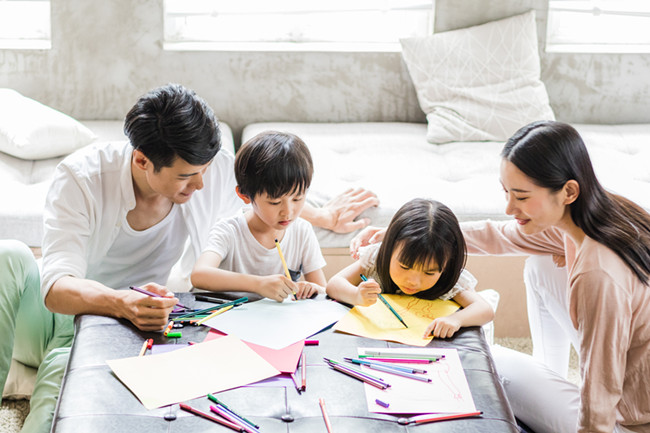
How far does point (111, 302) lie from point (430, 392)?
0.62 metres

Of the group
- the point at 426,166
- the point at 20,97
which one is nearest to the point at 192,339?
the point at 426,166

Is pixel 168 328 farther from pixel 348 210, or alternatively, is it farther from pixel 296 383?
pixel 348 210

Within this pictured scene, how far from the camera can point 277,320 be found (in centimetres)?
139

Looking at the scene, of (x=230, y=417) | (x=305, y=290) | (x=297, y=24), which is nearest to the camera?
(x=230, y=417)

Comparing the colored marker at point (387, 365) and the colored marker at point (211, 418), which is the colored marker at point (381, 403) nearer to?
the colored marker at point (387, 365)

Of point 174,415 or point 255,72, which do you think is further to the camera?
point 255,72

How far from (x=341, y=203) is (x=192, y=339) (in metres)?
1.15

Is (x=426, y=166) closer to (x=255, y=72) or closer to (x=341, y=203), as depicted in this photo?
(x=341, y=203)

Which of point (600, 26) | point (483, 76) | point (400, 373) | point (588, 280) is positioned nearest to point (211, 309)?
point (400, 373)

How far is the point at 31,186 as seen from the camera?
8.11 feet

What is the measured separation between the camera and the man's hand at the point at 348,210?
7.66 feet

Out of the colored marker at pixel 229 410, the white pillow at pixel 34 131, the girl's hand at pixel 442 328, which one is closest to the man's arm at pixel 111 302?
the colored marker at pixel 229 410

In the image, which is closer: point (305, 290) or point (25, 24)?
point (305, 290)

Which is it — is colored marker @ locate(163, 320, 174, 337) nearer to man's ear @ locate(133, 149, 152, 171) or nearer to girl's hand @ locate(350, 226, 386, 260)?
man's ear @ locate(133, 149, 152, 171)
